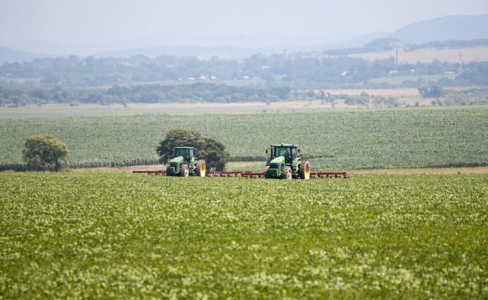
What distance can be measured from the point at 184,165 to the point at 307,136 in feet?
234

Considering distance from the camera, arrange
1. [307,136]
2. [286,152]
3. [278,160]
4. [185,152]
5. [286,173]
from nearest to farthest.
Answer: [286,173]
[278,160]
[286,152]
[185,152]
[307,136]

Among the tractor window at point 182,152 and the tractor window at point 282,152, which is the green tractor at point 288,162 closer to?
the tractor window at point 282,152

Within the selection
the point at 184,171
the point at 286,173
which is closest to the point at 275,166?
the point at 286,173

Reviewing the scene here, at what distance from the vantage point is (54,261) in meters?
20.7

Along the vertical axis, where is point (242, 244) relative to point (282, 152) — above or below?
below

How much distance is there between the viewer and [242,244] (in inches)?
892

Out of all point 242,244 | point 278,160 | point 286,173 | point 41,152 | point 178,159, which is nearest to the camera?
point 242,244

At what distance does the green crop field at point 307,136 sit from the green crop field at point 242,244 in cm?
4750

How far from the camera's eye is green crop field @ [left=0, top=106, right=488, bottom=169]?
292 ft

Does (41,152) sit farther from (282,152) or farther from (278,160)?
(278,160)

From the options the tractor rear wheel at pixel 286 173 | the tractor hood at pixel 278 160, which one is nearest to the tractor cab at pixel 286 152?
the tractor hood at pixel 278 160

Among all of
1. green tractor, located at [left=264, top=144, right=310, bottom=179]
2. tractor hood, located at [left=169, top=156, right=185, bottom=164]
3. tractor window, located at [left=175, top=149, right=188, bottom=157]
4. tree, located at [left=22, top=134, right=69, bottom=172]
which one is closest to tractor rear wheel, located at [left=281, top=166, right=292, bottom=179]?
green tractor, located at [left=264, top=144, right=310, bottom=179]

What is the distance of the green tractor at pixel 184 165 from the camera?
4559 cm

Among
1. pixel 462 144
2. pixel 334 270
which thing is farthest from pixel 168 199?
pixel 462 144
